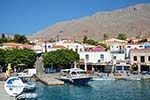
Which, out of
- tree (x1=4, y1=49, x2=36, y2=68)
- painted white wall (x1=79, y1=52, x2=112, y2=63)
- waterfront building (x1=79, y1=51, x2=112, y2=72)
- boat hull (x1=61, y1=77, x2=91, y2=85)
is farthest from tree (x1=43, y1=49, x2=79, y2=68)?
boat hull (x1=61, y1=77, x2=91, y2=85)

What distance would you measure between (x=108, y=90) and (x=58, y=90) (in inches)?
280

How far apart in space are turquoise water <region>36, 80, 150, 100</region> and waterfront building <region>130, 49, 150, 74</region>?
14.4 m

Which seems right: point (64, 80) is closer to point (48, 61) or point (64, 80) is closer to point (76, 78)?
point (76, 78)

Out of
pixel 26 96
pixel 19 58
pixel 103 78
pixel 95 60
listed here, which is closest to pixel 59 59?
pixel 19 58

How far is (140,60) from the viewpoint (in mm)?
81625

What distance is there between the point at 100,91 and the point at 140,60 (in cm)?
2901

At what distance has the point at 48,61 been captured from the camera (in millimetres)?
81000

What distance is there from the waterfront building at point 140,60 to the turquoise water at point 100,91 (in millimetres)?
14447

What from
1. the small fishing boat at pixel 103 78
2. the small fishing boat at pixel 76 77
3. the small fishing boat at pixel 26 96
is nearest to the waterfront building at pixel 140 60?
the small fishing boat at pixel 103 78

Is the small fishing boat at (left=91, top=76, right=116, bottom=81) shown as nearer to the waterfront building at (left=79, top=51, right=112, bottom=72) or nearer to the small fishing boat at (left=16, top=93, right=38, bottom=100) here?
the waterfront building at (left=79, top=51, right=112, bottom=72)

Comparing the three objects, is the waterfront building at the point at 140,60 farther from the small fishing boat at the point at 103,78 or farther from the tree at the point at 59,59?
the tree at the point at 59,59

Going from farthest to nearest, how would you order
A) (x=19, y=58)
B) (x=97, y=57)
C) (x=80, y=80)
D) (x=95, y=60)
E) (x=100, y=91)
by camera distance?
1. (x=97, y=57)
2. (x=95, y=60)
3. (x=19, y=58)
4. (x=80, y=80)
5. (x=100, y=91)

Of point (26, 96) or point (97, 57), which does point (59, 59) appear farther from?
point (26, 96)

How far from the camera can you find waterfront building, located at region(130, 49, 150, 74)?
80938mm
